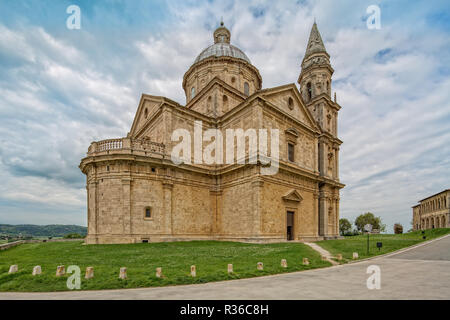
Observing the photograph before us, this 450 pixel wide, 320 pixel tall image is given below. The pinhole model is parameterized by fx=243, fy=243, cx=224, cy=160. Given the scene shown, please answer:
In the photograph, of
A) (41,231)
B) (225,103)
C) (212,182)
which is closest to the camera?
(212,182)

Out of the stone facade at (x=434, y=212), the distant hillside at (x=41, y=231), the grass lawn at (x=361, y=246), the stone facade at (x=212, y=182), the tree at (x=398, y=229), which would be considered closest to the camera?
the grass lawn at (x=361, y=246)

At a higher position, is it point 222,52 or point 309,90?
point 222,52

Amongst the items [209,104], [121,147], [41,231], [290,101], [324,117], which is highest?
[209,104]

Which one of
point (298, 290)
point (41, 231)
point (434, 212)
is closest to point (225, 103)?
point (298, 290)

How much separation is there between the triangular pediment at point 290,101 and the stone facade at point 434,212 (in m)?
51.1

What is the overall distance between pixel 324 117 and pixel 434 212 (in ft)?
184

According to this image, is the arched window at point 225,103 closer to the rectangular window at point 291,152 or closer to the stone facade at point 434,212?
the rectangular window at point 291,152

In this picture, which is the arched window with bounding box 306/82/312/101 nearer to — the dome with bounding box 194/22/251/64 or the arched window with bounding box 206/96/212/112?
the dome with bounding box 194/22/251/64

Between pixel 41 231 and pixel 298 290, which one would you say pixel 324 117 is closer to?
pixel 298 290

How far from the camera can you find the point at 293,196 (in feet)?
82.3

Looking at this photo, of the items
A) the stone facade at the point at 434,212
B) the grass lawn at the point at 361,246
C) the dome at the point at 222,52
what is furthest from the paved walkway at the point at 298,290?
the stone facade at the point at 434,212

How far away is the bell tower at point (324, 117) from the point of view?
103 ft
